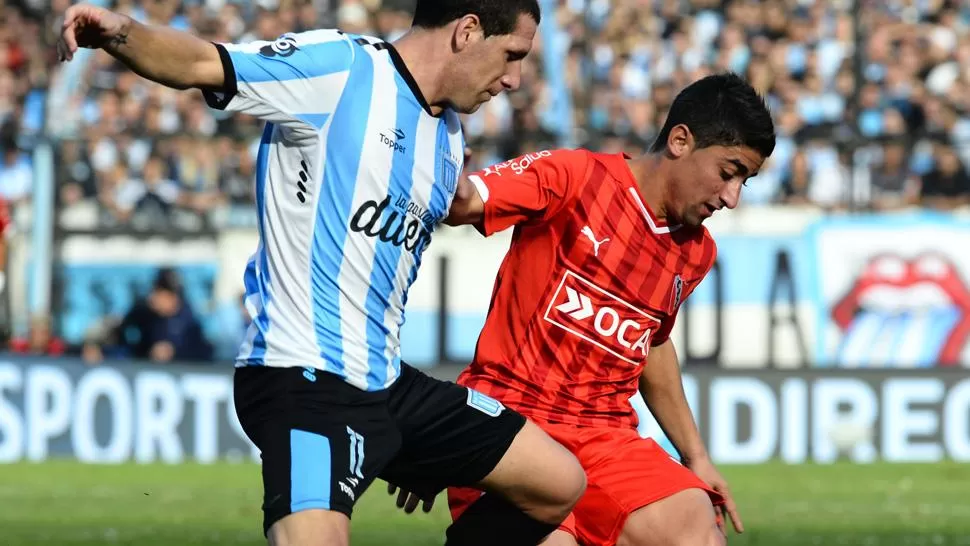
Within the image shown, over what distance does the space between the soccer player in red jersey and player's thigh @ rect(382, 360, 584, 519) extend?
364mm

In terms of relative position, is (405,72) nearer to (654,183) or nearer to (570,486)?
(654,183)

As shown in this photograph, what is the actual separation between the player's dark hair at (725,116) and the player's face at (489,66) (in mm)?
861

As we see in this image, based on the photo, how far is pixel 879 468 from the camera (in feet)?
45.7

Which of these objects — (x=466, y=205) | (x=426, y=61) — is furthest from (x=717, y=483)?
(x=426, y=61)

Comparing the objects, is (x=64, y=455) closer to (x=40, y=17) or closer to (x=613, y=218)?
(x=40, y=17)

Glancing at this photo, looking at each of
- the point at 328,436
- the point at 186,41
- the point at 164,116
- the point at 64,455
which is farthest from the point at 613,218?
the point at 164,116

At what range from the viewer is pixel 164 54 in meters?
4.36

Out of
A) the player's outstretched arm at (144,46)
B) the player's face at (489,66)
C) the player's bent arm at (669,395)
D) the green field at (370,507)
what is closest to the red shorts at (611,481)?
the player's bent arm at (669,395)

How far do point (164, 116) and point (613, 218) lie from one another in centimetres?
1167

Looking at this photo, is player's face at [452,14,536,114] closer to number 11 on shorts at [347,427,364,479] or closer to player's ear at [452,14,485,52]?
player's ear at [452,14,485,52]

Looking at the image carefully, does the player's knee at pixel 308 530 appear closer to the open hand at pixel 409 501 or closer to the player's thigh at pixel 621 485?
the open hand at pixel 409 501

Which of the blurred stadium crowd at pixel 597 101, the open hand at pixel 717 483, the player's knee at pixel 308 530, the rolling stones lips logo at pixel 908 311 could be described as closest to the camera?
the player's knee at pixel 308 530

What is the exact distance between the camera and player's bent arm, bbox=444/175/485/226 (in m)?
5.46

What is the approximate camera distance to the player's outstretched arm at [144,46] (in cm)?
421
